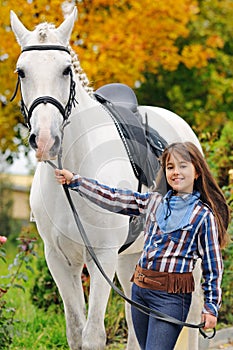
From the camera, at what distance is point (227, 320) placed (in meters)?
6.44

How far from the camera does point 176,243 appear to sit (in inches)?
130

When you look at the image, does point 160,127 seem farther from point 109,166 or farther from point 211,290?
point 211,290

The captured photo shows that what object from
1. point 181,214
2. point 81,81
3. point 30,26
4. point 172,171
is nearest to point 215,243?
point 181,214

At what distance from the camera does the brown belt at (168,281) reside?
3.29 metres

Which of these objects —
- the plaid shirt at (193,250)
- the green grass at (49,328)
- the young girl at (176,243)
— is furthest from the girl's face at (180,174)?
the green grass at (49,328)

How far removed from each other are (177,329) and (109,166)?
3.52ft

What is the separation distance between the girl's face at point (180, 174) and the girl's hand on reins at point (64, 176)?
0.53 metres

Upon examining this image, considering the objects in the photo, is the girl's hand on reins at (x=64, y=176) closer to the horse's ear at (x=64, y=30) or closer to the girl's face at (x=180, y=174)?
the girl's face at (x=180, y=174)

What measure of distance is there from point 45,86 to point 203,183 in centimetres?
97

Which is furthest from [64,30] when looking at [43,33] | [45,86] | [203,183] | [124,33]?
[124,33]

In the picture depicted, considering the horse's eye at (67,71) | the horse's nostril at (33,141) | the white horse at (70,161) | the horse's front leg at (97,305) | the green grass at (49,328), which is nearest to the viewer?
the horse's nostril at (33,141)

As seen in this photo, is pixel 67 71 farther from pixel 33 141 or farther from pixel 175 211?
pixel 175 211

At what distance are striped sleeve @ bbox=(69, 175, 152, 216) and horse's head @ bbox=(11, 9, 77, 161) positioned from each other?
1.00ft

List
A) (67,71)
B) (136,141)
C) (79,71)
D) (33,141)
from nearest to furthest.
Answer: (33,141) → (67,71) → (79,71) → (136,141)
